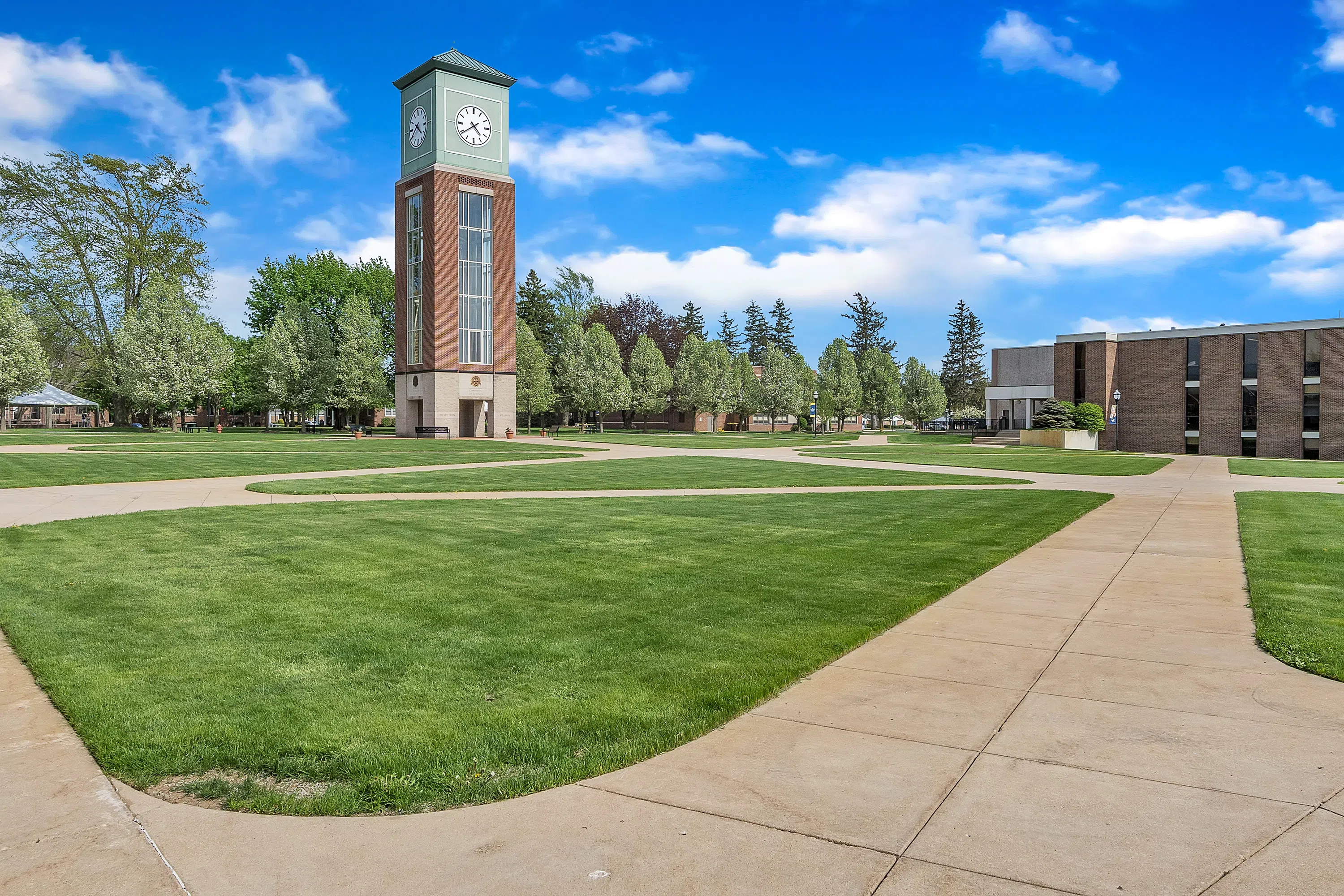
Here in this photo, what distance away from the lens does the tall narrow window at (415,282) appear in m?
55.2

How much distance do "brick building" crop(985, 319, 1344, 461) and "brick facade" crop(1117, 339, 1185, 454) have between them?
0.17 ft

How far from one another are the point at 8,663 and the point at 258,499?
10.2m

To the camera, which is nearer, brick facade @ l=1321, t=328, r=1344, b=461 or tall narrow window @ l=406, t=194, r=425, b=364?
brick facade @ l=1321, t=328, r=1344, b=461

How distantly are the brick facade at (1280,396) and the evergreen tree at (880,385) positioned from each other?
143 ft

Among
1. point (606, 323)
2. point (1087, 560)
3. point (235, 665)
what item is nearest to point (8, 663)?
point (235, 665)

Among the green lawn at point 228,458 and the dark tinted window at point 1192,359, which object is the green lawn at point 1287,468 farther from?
the green lawn at point 228,458

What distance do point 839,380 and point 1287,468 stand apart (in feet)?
188

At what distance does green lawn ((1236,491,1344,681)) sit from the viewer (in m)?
5.91

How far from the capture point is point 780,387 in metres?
81.8

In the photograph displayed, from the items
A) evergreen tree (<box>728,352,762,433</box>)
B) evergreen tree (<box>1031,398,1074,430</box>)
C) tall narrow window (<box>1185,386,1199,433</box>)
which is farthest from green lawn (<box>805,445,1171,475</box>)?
evergreen tree (<box>728,352,762,433</box>)

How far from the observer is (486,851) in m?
3.21

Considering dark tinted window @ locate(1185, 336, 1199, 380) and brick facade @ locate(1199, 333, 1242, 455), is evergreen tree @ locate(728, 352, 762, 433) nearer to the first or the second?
dark tinted window @ locate(1185, 336, 1199, 380)

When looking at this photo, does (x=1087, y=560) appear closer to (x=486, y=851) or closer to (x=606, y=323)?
(x=486, y=851)

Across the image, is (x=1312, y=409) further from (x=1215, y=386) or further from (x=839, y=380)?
(x=839, y=380)
